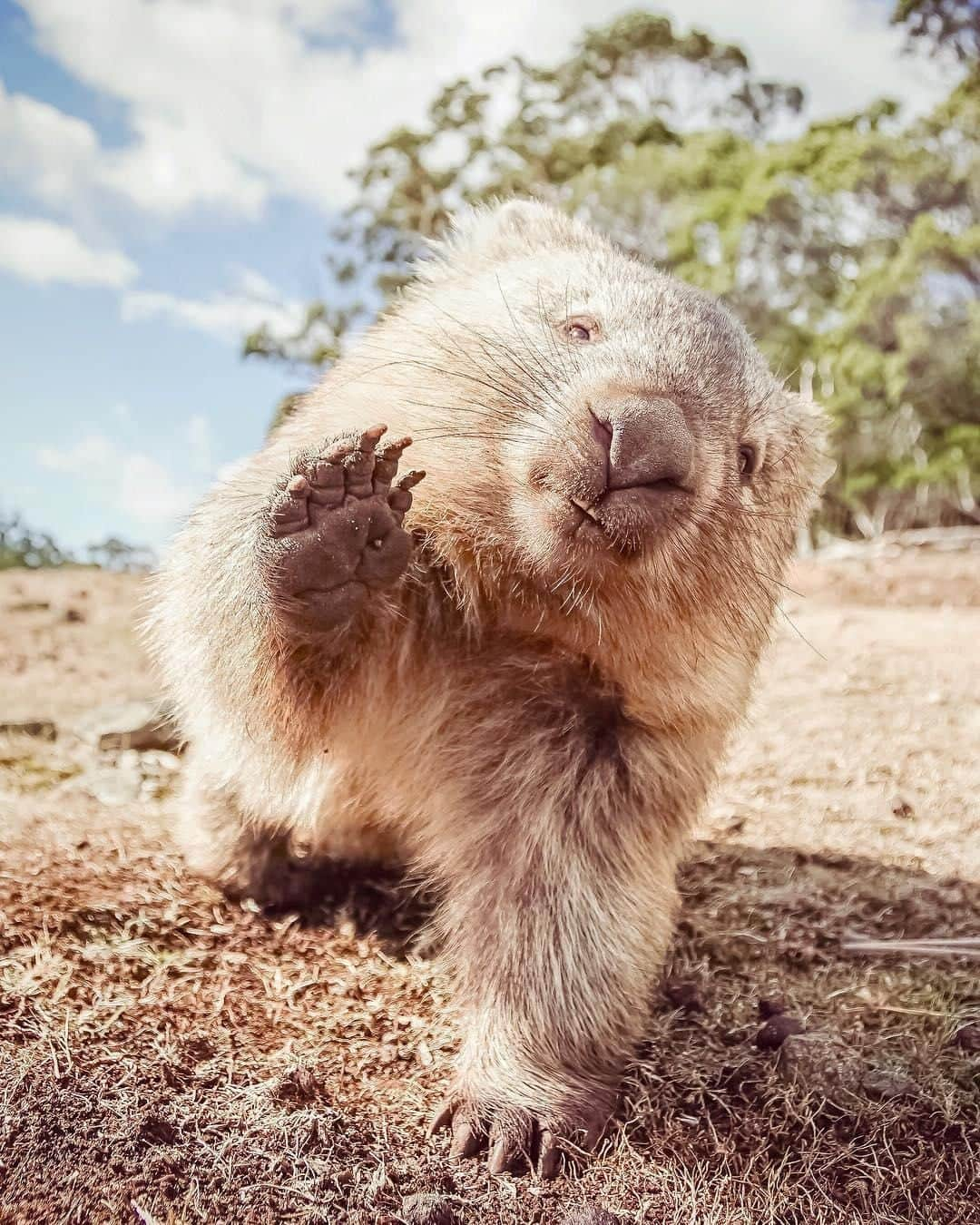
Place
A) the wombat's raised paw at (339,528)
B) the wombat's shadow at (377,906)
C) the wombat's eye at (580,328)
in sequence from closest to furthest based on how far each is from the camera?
the wombat's raised paw at (339,528), the wombat's eye at (580,328), the wombat's shadow at (377,906)

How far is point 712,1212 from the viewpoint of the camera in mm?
2250

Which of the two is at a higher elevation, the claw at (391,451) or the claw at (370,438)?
the claw at (370,438)

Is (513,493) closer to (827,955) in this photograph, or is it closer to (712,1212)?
(712,1212)

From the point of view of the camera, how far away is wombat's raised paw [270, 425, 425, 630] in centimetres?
229

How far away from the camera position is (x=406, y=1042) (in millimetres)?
Result: 2746

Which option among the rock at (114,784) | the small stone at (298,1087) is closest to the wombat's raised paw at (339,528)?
the small stone at (298,1087)

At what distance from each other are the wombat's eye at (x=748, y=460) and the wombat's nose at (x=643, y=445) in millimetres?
602

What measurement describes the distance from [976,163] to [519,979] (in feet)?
74.6

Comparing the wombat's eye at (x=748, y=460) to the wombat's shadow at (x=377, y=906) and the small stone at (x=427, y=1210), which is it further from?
the small stone at (x=427, y=1210)

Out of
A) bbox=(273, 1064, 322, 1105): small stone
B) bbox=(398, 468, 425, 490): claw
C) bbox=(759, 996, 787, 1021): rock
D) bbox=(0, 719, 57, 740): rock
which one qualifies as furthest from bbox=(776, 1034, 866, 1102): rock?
bbox=(0, 719, 57, 740): rock

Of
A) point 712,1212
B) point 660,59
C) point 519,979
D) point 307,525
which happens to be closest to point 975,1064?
point 712,1212

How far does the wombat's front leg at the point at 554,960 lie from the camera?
8.39ft

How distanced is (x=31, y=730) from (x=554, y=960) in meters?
3.73

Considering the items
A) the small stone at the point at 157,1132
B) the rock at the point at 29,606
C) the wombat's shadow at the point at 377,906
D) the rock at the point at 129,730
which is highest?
the small stone at the point at 157,1132
